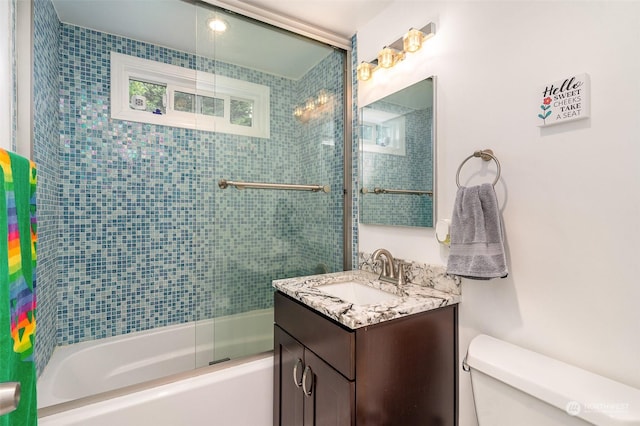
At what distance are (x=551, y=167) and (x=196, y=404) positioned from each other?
5.59 ft

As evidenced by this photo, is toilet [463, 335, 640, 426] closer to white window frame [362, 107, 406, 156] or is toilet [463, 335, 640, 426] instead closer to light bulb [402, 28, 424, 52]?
white window frame [362, 107, 406, 156]

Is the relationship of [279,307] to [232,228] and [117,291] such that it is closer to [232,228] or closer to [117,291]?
[232,228]

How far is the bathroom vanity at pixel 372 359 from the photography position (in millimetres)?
1040

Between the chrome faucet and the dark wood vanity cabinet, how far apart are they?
0.29 m

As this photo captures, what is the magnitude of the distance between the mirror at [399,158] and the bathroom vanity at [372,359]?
39 centimetres

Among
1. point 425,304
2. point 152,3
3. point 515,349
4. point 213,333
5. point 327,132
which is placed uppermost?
point 152,3

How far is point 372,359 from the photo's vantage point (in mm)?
1053

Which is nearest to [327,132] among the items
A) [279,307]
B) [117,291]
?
[279,307]

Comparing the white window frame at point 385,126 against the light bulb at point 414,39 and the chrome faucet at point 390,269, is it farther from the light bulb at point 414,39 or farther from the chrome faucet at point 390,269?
the chrome faucet at point 390,269

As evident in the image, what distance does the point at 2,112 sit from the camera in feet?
3.68

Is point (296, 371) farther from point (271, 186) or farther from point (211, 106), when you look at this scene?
point (211, 106)

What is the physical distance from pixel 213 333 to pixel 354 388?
0.87m

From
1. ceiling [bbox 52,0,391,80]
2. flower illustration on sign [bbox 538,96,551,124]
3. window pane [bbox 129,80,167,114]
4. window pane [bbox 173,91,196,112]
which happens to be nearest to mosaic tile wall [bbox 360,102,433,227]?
flower illustration on sign [bbox 538,96,551,124]

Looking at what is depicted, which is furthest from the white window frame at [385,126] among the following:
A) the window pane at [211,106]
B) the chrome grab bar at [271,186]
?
the window pane at [211,106]
